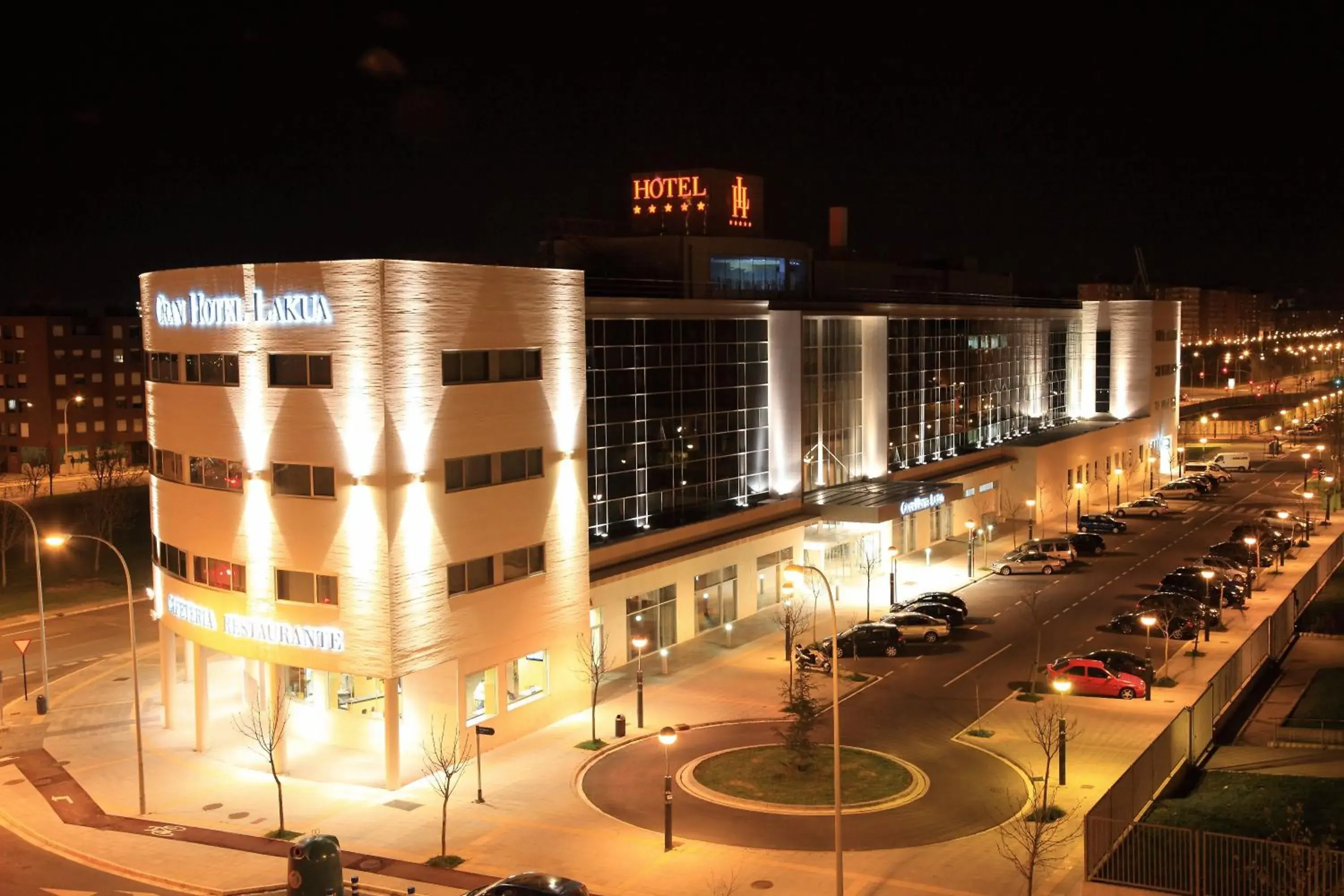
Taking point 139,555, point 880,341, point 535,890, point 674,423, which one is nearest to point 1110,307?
point 880,341

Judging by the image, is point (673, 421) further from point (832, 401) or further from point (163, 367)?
point (163, 367)

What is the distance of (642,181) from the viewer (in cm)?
7362

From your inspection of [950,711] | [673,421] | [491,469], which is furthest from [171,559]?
[950,711]

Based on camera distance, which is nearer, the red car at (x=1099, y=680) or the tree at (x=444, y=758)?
the tree at (x=444, y=758)

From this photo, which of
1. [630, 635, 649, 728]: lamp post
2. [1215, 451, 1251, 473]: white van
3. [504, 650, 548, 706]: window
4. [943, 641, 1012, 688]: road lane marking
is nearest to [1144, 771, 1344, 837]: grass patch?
[943, 641, 1012, 688]: road lane marking

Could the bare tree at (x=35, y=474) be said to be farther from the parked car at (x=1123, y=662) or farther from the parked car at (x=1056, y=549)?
the parked car at (x=1123, y=662)

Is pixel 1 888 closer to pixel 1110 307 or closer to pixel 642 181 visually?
pixel 642 181

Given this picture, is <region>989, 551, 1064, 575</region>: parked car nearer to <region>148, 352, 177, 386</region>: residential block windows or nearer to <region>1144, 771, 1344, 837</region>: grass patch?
<region>1144, 771, 1344, 837</region>: grass patch

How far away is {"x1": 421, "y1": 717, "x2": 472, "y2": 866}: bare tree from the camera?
107ft

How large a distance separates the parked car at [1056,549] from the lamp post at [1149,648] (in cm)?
1479

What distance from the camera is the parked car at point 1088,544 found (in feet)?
226

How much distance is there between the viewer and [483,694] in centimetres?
3884

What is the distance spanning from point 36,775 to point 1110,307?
8883cm

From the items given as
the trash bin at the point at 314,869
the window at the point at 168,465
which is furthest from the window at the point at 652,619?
the trash bin at the point at 314,869
